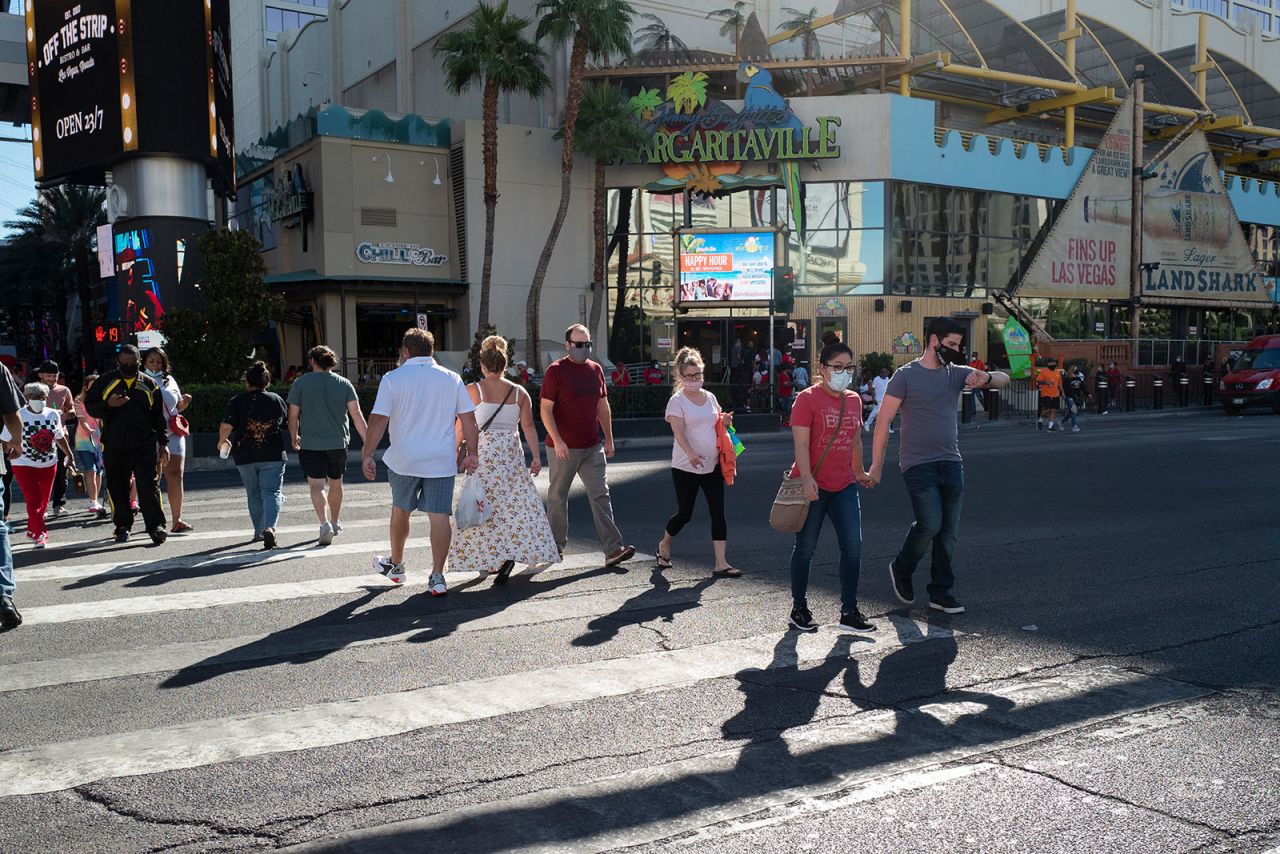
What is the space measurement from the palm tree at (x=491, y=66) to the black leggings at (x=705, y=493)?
24.2 m

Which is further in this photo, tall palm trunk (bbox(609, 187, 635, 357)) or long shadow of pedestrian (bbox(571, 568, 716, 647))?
tall palm trunk (bbox(609, 187, 635, 357))

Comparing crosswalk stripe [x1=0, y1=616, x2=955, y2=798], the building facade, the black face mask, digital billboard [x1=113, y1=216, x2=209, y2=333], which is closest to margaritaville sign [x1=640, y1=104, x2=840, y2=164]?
the building facade

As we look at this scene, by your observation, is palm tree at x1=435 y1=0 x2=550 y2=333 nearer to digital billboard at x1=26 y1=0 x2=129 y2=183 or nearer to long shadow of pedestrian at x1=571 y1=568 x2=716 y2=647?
digital billboard at x1=26 y1=0 x2=129 y2=183

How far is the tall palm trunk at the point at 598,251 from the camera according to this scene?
36688 mm

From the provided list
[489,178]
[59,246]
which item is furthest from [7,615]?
[59,246]

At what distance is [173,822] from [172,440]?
7890mm

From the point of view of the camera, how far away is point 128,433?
966 centimetres

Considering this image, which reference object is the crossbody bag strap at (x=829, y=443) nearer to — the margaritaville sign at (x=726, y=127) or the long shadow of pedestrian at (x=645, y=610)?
the long shadow of pedestrian at (x=645, y=610)

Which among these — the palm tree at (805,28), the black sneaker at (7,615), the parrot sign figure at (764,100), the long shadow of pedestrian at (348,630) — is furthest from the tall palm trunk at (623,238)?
the black sneaker at (7,615)

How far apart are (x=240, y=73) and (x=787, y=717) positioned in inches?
2851

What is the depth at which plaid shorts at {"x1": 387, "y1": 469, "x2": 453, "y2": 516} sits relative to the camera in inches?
297

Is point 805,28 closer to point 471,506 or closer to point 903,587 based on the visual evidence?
point 471,506

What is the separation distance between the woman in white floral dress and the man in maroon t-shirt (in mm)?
566

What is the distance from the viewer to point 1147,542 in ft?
32.2
